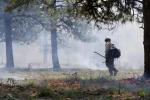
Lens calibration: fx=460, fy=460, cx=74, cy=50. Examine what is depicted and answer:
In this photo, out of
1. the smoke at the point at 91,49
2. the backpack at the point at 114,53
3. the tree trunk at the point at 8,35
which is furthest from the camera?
the smoke at the point at 91,49

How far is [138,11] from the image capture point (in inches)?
716

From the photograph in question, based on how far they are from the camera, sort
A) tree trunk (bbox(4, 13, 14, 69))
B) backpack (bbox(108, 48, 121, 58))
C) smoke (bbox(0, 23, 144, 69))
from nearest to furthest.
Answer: backpack (bbox(108, 48, 121, 58))
tree trunk (bbox(4, 13, 14, 69))
smoke (bbox(0, 23, 144, 69))

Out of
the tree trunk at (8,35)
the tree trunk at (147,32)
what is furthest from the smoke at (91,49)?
the tree trunk at (147,32)

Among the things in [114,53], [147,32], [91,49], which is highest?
[91,49]

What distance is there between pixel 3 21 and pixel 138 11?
865 inches

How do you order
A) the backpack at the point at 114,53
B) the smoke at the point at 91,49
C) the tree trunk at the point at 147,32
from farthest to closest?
the smoke at the point at 91,49 → the backpack at the point at 114,53 → the tree trunk at the point at 147,32

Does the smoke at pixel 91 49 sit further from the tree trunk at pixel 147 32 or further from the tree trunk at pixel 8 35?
the tree trunk at pixel 147 32

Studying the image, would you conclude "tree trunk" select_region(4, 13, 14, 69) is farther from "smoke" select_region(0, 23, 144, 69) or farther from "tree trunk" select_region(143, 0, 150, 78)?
"smoke" select_region(0, 23, 144, 69)

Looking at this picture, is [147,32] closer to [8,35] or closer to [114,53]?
[114,53]

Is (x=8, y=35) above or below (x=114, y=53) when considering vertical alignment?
above

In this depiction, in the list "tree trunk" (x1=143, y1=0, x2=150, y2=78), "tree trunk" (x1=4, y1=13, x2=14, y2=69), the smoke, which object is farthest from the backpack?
the smoke

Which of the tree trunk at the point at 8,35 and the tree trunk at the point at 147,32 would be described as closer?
the tree trunk at the point at 147,32

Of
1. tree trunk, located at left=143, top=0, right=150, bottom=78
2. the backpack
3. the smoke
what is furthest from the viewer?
the smoke

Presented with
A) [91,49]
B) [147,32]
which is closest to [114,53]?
[147,32]
